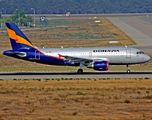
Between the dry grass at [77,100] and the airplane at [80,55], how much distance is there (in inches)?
349

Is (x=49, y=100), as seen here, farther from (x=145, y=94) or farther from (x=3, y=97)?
(x=145, y=94)

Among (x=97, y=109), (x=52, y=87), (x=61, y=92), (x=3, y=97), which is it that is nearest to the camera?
(x=97, y=109)

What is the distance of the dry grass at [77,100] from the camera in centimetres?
2169

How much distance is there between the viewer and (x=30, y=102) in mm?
25609

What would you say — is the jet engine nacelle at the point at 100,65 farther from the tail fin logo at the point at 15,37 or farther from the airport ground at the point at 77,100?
the tail fin logo at the point at 15,37

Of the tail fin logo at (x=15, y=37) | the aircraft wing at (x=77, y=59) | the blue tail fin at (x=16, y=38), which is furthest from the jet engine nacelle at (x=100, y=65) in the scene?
the tail fin logo at (x=15, y=37)

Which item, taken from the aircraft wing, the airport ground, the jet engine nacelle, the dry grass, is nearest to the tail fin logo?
the aircraft wing

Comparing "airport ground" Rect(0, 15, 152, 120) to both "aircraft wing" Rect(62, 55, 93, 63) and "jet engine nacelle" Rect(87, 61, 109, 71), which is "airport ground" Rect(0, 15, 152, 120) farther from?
"aircraft wing" Rect(62, 55, 93, 63)

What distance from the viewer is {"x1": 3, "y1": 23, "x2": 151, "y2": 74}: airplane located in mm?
44469

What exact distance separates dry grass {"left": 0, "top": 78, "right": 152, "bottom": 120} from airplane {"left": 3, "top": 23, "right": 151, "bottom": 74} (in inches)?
349

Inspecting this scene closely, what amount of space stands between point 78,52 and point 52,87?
1344 centimetres

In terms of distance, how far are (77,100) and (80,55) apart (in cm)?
1937

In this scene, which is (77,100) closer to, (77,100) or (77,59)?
(77,100)

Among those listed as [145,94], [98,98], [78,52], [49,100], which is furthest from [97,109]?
[78,52]
